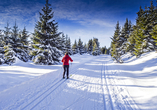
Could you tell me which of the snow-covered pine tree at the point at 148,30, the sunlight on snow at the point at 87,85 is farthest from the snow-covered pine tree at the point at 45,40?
the snow-covered pine tree at the point at 148,30

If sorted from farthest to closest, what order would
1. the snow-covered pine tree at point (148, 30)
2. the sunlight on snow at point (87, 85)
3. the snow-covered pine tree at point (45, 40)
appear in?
1. the snow-covered pine tree at point (148, 30)
2. the snow-covered pine tree at point (45, 40)
3. the sunlight on snow at point (87, 85)

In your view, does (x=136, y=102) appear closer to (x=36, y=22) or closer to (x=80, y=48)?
(x=36, y=22)

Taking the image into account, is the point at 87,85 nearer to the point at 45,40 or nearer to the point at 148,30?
the point at 45,40

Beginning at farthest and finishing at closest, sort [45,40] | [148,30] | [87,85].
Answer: [148,30] → [45,40] → [87,85]

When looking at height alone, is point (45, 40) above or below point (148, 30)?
below

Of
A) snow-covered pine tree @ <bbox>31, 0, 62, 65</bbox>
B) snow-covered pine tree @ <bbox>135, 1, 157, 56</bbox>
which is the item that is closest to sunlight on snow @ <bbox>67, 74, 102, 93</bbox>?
snow-covered pine tree @ <bbox>31, 0, 62, 65</bbox>

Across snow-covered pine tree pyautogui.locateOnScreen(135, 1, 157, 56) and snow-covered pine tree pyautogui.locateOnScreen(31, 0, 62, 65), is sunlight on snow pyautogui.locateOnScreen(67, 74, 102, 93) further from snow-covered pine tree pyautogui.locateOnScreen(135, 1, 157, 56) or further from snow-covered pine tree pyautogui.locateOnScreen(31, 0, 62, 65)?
snow-covered pine tree pyautogui.locateOnScreen(135, 1, 157, 56)

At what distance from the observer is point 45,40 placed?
13500 mm

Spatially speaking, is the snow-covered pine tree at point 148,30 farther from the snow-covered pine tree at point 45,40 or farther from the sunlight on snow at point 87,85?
the snow-covered pine tree at point 45,40

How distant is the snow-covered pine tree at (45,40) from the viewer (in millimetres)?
12779

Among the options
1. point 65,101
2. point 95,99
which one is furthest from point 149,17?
point 65,101

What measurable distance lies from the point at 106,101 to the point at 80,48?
4890 cm

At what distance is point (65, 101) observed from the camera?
10.9 feet

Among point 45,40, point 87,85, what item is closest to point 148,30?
point 87,85
